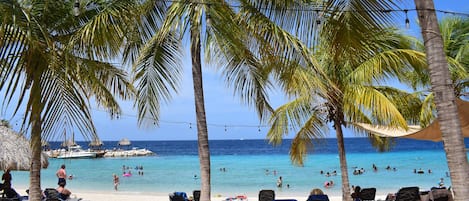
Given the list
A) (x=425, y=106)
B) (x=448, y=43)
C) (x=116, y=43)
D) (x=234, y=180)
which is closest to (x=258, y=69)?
(x=116, y=43)

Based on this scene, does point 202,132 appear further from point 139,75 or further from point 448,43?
point 448,43

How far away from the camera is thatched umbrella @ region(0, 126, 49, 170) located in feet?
43.0

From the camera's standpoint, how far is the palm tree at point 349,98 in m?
8.10

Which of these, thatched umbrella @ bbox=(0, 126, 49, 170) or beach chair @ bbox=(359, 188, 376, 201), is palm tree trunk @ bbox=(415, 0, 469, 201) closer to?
beach chair @ bbox=(359, 188, 376, 201)

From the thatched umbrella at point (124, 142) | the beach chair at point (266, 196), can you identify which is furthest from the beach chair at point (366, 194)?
the thatched umbrella at point (124, 142)

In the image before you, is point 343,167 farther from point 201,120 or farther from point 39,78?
point 39,78

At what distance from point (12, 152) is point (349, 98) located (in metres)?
9.48

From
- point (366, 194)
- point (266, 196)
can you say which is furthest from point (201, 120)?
point (366, 194)

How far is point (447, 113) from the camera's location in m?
3.84

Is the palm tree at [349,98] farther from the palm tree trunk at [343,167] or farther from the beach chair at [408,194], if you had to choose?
the beach chair at [408,194]

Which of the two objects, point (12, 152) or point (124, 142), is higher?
point (124, 142)

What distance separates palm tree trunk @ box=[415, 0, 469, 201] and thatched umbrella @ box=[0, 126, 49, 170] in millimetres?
11382

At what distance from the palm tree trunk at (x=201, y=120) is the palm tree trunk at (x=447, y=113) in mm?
3312

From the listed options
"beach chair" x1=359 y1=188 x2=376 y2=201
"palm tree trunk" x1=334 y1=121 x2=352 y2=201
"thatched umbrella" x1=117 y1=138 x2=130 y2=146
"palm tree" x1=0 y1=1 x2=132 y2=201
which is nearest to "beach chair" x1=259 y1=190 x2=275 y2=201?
"palm tree trunk" x1=334 y1=121 x2=352 y2=201
